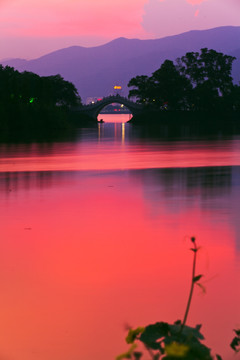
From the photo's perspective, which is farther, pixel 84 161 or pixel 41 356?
pixel 84 161

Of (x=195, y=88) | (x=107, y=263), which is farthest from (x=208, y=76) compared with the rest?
(x=107, y=263)

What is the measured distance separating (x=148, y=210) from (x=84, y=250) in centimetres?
312

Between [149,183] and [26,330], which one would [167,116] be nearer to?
[149,183]

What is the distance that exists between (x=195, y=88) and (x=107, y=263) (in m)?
103

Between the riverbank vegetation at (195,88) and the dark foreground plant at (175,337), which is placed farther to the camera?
the riverbank vegetation at (195,88)

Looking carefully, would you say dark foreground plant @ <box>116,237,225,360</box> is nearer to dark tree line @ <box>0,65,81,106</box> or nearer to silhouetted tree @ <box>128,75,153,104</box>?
dark tree line @ <box>0,65,81,106</box>

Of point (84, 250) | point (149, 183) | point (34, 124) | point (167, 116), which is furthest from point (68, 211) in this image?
point (167, 116)

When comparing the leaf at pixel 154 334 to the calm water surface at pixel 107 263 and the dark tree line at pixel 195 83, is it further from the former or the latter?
the dark tree line at pixel 195 83

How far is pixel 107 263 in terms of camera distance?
21.9 feet

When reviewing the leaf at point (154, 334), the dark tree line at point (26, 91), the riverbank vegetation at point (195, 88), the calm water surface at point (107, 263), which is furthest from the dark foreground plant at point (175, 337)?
the riverbank vegetation at point (195, 88)

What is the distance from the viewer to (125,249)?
738 centimetres

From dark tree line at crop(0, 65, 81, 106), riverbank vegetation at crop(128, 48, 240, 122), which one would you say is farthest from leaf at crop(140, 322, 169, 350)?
riverbank vegetation at crop(128, 48, 240, 122)

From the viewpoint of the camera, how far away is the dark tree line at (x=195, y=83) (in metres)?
106

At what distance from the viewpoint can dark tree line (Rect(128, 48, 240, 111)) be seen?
105750 millimetres
